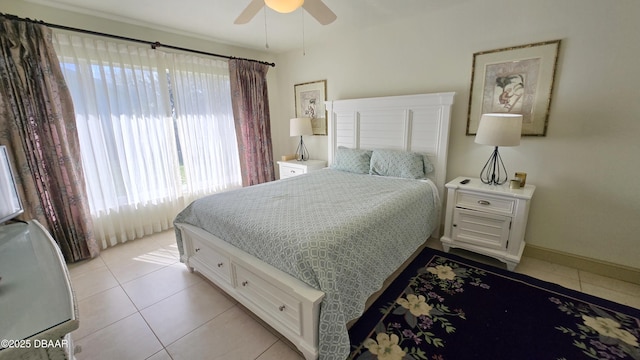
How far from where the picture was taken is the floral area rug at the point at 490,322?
151 cm

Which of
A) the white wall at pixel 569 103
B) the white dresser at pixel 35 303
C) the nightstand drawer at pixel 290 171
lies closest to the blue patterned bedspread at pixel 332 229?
the white dresser at pixel 35 303

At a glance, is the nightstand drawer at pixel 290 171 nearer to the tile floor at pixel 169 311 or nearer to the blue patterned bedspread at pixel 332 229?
the blue patterned bedspread at pixel 332 229

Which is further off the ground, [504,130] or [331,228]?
[504,130]

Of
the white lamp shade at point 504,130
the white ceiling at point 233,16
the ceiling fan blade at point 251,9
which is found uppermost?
the white ceiling at point 233,16

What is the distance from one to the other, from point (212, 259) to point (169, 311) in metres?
0.45

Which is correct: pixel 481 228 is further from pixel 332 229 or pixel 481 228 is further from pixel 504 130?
pixel 332 229

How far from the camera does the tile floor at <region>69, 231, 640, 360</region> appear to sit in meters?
1.60

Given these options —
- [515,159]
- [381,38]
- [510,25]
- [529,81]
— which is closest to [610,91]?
[529,81]

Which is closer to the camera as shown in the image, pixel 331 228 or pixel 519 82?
pixel 331 228

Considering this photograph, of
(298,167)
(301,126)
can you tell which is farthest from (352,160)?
(301,126)

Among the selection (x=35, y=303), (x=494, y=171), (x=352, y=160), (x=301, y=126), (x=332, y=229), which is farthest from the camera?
(x=301, y=126)

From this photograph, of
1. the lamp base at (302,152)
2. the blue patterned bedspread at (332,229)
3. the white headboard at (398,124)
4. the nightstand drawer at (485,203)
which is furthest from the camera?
the lamp base at (302,152)

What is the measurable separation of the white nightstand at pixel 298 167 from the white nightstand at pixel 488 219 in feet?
6.15

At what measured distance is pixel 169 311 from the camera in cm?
192
